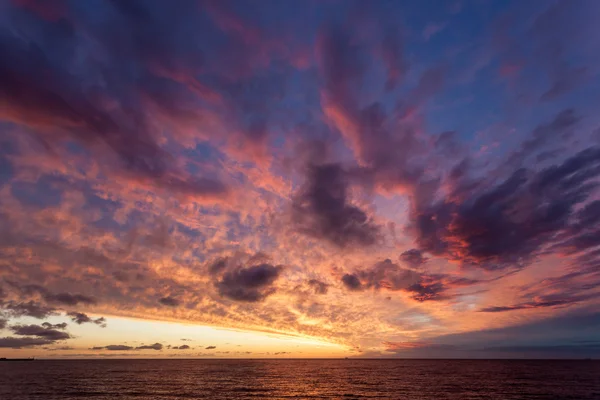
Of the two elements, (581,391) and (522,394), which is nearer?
(522,394)

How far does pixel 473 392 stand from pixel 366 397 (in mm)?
30961

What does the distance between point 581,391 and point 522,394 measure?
882 inches

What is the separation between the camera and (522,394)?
84062mm

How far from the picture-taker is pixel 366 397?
268 feet

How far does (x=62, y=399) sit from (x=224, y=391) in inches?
1518

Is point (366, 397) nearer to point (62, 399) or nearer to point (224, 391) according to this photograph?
point (224, 391)

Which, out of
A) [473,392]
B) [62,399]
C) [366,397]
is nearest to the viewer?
[62,399]

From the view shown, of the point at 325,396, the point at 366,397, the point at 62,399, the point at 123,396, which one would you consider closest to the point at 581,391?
the point at 366,397

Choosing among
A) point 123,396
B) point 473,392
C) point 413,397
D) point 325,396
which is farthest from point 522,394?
point 123,396

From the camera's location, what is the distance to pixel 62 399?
76750 mm

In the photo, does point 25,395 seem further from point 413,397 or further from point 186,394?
point 413,397

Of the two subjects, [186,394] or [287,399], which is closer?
[287,399]

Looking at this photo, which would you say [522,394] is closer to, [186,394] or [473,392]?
[473,392]

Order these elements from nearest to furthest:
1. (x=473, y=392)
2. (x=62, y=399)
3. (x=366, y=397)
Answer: (x=62, y=399) → (x=366, y=397) → (x=473, y=392)
